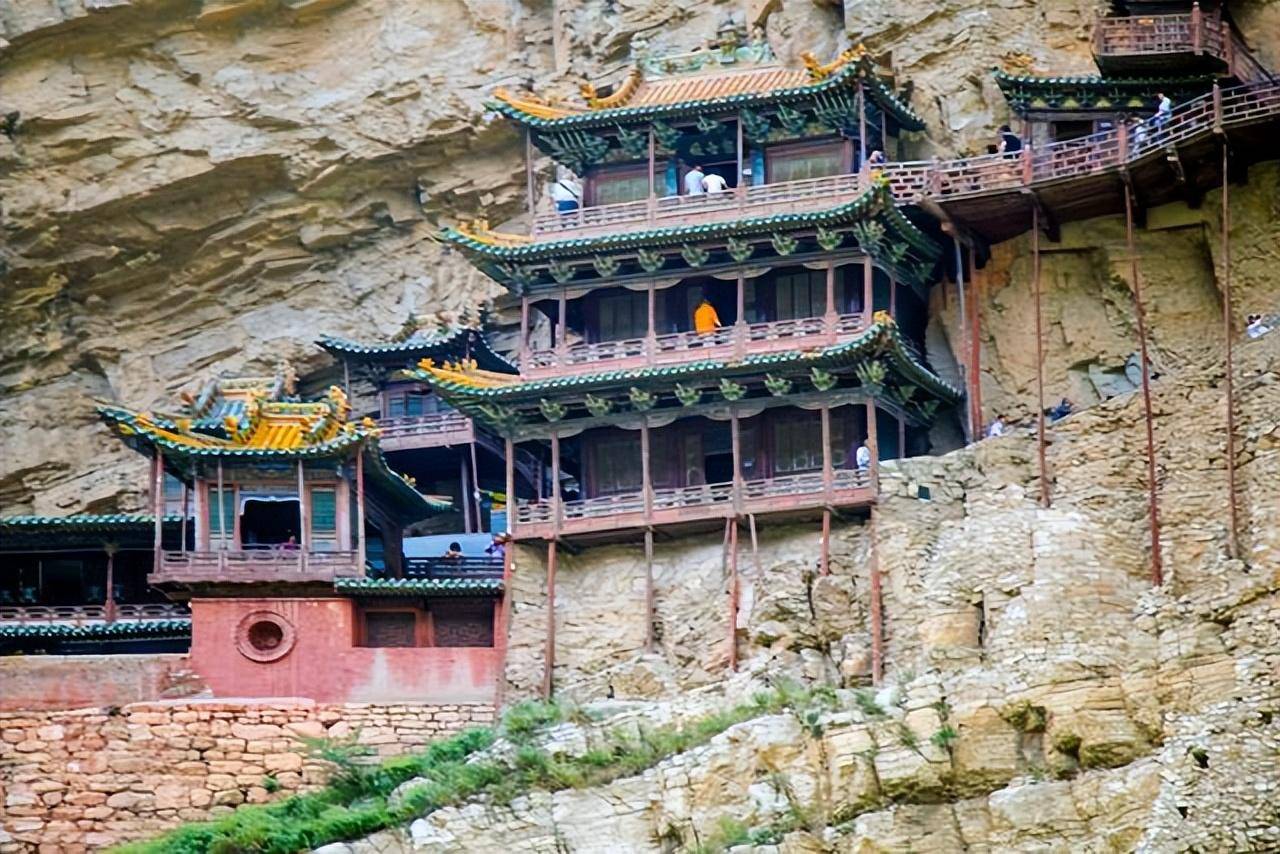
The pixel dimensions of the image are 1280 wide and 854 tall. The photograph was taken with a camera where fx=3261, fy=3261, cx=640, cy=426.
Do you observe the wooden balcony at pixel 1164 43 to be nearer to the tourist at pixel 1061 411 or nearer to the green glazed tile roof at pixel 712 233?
the green glazed tile roof at pixel 712 233

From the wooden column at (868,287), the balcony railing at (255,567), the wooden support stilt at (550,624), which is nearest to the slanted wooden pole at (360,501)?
the balcony railing at (255,567)

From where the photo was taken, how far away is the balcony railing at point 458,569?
54.5m

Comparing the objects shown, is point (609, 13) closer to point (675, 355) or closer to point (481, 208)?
point (481, 208)

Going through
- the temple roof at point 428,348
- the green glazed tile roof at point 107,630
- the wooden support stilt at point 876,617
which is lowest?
the wooden support stilt at point 876,617

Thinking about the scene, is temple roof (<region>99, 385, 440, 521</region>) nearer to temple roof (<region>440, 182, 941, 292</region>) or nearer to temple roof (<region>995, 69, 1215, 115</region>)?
temple roof (<region>440, 182, 941, 292</region>)

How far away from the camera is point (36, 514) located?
61719 millimetres

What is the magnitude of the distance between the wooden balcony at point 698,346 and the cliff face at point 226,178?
27.9 feet

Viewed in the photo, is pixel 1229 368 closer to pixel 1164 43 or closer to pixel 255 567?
pixel 1164 43

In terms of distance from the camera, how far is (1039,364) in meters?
50.2

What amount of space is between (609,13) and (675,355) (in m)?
10.6

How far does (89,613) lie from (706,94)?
13.9 meters

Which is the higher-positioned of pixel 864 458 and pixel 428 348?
pixel 428 348

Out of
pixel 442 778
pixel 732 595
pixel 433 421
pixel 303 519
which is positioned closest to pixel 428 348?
pixel 433 421

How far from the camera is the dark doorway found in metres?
54.0
